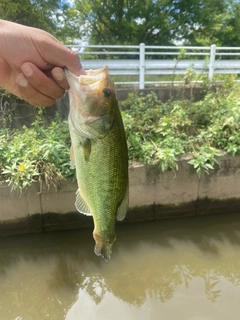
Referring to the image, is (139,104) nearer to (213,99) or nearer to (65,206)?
(213,99)

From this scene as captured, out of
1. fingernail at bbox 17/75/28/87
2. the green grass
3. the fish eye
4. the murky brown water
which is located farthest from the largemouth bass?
the green grass

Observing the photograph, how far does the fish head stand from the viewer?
1.35m

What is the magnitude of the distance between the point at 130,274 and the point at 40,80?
285 centimetres

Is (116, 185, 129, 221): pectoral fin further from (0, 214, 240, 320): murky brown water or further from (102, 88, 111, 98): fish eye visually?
(0, 214, 240, 320): murky brown water

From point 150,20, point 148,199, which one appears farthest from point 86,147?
point 150,20

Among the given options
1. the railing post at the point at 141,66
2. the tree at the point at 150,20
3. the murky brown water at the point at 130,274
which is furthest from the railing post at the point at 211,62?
the tree at the point at 150,20

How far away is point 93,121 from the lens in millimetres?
1406

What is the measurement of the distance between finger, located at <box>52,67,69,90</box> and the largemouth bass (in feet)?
0.14

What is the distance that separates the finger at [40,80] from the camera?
55.4 inches

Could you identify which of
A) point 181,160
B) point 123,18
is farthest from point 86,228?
point 123,18

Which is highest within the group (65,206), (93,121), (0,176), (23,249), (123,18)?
(123,18)

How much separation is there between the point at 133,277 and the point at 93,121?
2689 mm

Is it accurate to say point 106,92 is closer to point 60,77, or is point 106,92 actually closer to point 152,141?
point 60,77

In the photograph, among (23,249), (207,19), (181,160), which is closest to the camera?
(23,249)
